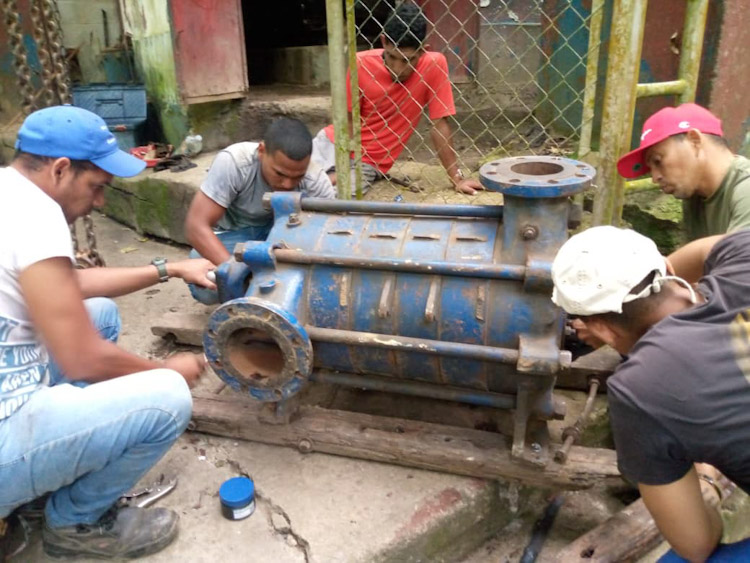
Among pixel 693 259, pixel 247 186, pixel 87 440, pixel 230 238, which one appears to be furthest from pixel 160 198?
pixel 693 259

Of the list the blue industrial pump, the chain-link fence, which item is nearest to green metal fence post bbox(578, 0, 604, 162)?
the chain-link fence

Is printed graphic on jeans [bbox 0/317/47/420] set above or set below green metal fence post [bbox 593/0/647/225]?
below

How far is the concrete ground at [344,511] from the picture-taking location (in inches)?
81.0

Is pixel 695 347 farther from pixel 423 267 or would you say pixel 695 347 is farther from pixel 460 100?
pixel 460 100

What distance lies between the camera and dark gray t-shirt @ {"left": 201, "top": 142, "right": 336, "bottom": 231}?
307 cm

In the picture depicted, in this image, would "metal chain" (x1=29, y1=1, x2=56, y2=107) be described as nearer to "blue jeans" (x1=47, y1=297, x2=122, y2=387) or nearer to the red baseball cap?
"blue jeans" (x1=47, y1=297, x2=122, y2=387)

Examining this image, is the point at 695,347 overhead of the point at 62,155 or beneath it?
beneath

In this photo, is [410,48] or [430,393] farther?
[410,48]

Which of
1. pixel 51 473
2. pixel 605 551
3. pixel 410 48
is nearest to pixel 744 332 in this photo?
pixel 605 551

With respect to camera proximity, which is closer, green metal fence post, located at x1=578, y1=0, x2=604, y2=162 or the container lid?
the container lid

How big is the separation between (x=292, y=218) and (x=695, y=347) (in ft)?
4.94

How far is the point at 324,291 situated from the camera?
230 cm

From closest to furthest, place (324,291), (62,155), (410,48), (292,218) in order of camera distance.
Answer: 1. (62,155)
2. (324,291)
3. (292,218)
4. (410,48)

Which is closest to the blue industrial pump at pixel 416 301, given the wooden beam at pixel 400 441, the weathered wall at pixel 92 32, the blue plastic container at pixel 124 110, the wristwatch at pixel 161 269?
the wooden beam at pixel 400 441
